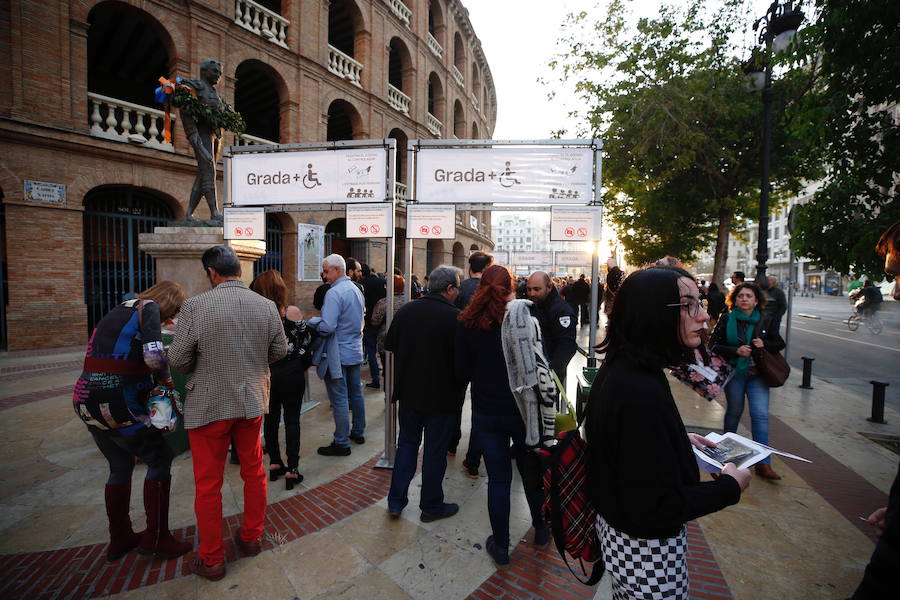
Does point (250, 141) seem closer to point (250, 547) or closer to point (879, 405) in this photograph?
point (250, 547)

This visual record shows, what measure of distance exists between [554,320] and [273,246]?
1192 cm

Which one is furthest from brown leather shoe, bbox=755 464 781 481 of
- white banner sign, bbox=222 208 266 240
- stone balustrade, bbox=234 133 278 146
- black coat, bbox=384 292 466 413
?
stone balustrade, bbox=234 133 278 146

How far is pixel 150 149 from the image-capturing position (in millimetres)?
10719

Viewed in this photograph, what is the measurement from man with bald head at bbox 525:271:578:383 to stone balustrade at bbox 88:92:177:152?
10.4m

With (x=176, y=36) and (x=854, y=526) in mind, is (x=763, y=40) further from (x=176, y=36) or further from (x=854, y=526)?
(x=176, y=36)

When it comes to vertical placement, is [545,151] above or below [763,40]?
below

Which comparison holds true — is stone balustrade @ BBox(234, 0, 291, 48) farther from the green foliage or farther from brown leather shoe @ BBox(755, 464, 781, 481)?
brown leather shoe @ BBox(755, 464, 781, 481)

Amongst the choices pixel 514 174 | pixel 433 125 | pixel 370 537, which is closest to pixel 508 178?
pixel 514 174

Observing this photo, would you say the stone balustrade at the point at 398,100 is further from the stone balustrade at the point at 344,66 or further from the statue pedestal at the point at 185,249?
the statue pedestal at the point at 185,249

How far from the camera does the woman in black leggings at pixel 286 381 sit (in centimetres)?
370

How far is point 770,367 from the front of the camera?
414 cm

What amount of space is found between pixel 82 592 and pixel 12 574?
2.02 ft

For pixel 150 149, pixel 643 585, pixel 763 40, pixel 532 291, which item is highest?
pixel 763 40

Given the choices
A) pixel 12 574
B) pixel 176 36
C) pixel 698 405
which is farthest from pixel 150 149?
pixel 698 405
